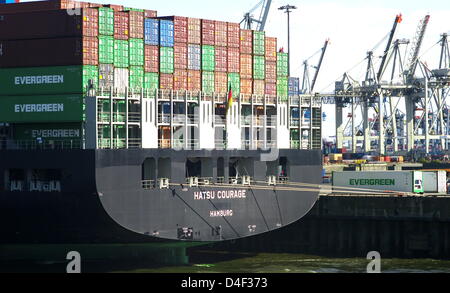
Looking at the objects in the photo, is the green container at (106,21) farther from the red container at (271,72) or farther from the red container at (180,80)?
the red container at (271,72)

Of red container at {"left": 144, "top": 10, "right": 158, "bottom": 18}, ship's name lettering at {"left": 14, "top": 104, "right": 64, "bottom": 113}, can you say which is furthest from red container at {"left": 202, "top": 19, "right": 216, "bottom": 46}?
ship's name lettering at {"left": 14, "top": 104, "right": 64, "bottom": 113}

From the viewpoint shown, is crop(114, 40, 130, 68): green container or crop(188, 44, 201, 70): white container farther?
crop(188, 44, 201, 70): white container

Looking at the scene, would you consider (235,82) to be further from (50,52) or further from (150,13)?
(50,52)

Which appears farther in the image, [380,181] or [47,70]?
[380,181]

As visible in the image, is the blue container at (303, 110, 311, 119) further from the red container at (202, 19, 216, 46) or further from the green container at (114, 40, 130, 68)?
the green container at (114, 40, 130, 68)

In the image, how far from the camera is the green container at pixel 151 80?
5767 centimetres

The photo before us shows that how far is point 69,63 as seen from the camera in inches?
2144

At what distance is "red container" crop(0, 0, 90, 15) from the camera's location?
Result: 187 feet

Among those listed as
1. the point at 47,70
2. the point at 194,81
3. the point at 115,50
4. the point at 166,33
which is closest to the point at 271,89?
the point at 194,81

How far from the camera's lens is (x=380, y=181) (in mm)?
74938

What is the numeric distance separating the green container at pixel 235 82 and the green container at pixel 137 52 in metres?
7.69

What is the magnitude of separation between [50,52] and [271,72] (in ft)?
59.1

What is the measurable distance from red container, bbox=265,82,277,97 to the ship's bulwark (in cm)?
808
